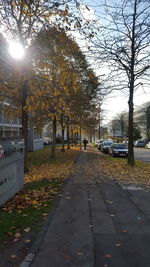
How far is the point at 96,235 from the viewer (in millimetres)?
4211

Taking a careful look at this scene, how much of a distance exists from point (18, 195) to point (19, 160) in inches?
42.1

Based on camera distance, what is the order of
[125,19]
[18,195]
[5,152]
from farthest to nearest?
[125,19] < [18,195] < [5,152]

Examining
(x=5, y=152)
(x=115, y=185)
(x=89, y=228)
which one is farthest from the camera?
(x=115, y=185)

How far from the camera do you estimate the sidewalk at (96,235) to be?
336cm

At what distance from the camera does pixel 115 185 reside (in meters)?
8.91

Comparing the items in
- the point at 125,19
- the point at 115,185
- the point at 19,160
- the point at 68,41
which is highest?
the point at 125,19

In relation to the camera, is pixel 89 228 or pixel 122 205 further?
pixel 122 205

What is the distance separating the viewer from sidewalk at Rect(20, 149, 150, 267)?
3361 mm

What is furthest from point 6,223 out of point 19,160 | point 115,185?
point 115,185

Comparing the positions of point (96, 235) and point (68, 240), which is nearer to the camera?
point (68, 240)

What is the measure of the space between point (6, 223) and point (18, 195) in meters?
2.42

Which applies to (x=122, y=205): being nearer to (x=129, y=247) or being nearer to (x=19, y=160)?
(x=129, y=247)

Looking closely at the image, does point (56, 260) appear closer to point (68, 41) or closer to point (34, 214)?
point (34, 214)

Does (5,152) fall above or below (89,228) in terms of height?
above
